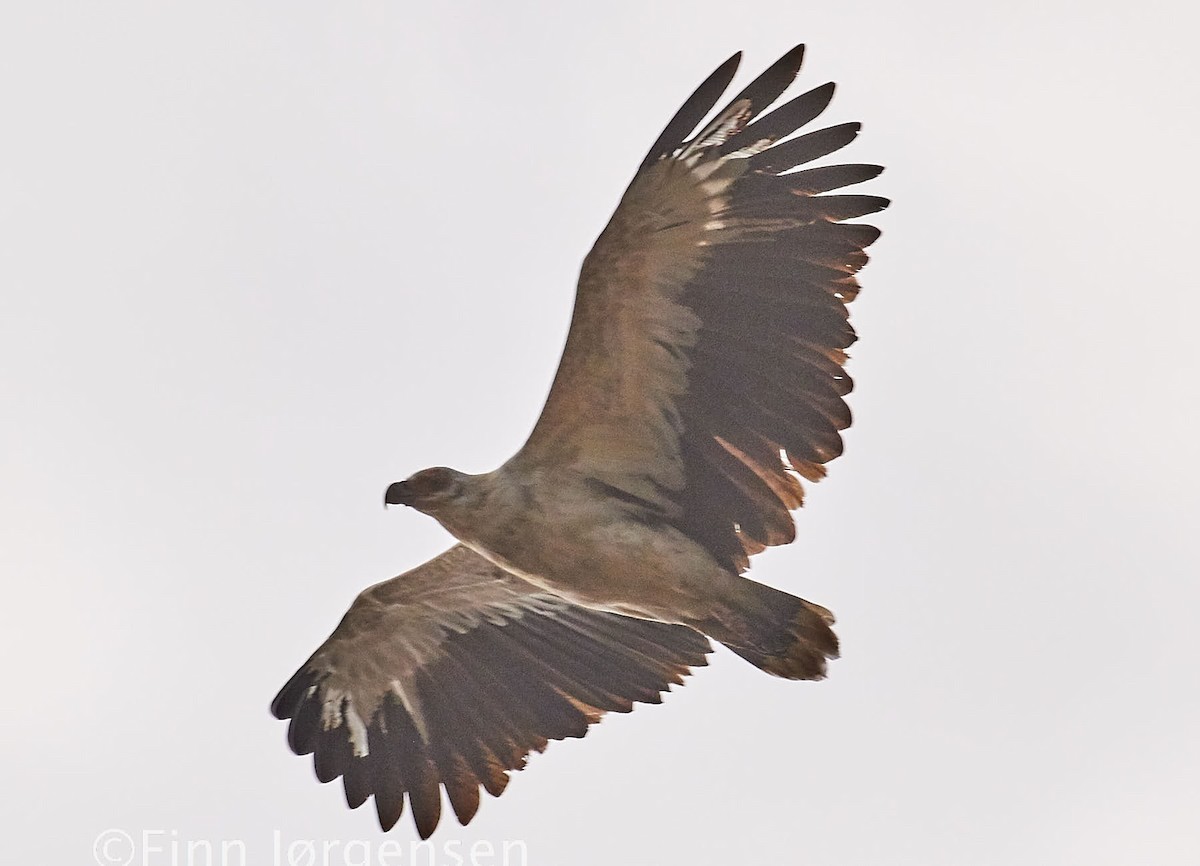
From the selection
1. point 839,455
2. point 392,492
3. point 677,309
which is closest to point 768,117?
point 677,309

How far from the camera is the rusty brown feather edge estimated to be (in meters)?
10.6

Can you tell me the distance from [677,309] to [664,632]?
2.26 m

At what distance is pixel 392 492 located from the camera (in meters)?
9.84

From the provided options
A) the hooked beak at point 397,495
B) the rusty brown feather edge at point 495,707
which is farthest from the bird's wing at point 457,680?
the hooked beak at point 397,495

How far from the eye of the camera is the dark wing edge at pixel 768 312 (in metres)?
9.20

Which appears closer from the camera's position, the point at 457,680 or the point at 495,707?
the point at 495,707

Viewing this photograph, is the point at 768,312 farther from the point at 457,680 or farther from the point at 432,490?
the point at 457,680

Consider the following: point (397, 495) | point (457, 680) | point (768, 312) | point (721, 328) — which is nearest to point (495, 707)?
point (457, 680)

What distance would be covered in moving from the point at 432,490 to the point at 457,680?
1806 millimetres

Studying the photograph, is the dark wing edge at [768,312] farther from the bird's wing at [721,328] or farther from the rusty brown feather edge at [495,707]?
the rusty brown feather edge at [495,707]

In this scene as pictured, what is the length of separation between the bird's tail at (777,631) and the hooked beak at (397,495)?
1.88 meters

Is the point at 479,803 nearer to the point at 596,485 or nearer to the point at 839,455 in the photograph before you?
the point at 596,485

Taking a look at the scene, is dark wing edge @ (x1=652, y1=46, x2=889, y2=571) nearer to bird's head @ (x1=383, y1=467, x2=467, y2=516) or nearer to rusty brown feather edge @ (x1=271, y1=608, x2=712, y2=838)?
rusty brown feather edge @ (x1=271, y1=608, x2=712, y2=838)

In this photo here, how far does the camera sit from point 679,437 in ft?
32.2
